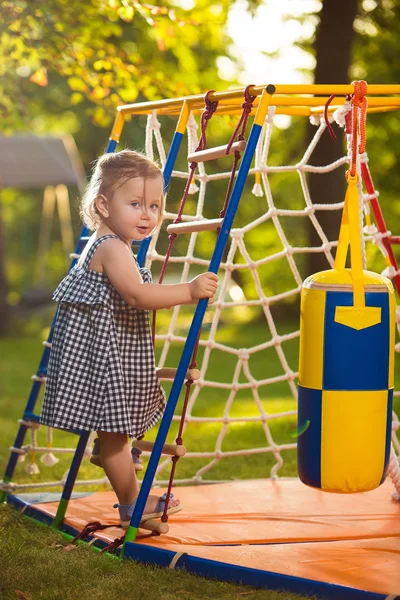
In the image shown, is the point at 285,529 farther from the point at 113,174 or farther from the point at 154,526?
the point at 113,174

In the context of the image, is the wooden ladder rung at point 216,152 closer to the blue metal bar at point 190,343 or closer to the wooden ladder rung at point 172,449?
the blue metal bar at point 190,343

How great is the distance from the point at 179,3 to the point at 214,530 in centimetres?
649

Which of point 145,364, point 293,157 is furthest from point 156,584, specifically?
point 293,157

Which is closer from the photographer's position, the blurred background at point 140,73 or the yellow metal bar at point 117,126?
the yellow metal bar at point 117,126

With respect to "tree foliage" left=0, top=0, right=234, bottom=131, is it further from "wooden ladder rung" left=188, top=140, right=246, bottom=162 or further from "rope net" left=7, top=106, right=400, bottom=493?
"wooden ladder rung" left=188, top=140, right=246, bottom=162

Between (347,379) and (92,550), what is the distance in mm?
1013

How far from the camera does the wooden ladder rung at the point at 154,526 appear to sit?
3061mm

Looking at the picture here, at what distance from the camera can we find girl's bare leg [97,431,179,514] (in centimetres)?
314

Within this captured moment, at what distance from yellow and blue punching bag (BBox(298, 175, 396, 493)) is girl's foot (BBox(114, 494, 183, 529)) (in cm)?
64

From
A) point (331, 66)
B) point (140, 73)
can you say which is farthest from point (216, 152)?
point (331, 66)

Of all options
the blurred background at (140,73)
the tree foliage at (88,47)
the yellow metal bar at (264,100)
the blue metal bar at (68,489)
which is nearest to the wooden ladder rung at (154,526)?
the blue metal bar at (68,489)

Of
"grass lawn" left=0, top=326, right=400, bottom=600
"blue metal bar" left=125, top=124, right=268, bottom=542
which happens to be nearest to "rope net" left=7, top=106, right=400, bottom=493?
"grass lawn" left=0, top=326, right=400, bottom=600

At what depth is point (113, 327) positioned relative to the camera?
309 centimetres

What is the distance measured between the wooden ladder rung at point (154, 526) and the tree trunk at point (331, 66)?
422 cm
